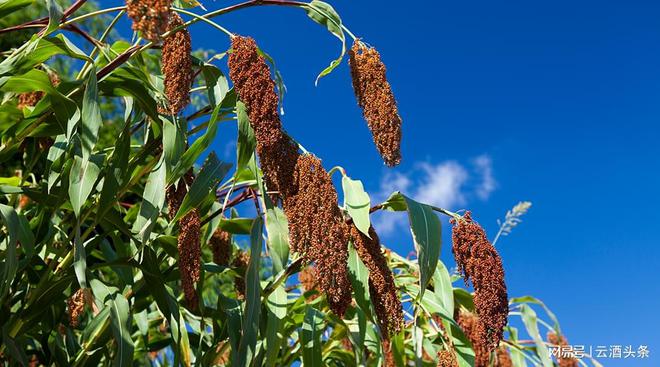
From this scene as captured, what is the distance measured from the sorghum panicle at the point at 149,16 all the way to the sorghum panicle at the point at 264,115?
328 millimetres

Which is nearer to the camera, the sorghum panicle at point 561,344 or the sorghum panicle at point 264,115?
the sorghum panicle at point 264,115

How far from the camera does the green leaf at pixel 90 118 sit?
4.65ft

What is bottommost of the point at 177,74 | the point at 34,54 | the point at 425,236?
the point at 425,236

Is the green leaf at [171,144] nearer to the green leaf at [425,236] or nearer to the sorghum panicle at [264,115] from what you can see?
the sorghum panicle at [264,115]

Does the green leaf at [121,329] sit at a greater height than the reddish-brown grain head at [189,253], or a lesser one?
lesser

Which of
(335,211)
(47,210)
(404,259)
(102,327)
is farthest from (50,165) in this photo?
(404,259)

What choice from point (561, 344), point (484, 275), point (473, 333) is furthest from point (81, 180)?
point (561, 344)

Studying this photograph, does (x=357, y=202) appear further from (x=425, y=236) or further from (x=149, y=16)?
(x=149, y=16)

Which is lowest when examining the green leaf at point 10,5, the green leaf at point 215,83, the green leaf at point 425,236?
the green leaf at point 425,236

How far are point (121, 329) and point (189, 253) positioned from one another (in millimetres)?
269

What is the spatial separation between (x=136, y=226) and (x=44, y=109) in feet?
1.15

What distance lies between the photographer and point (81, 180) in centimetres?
143

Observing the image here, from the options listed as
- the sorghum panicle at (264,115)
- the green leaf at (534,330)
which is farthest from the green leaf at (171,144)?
the green leaf at (534,330)

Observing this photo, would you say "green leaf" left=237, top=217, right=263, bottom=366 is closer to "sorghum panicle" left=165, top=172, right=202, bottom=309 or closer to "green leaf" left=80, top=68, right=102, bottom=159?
"sorghum panicle" left=165, top=172, right=202, bottom=309
